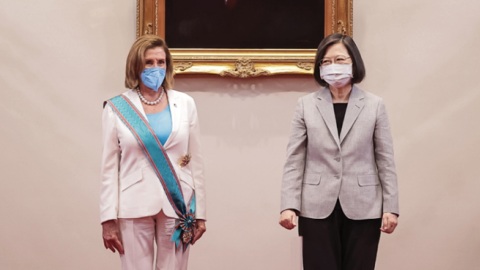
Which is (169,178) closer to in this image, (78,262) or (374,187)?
(374,187)

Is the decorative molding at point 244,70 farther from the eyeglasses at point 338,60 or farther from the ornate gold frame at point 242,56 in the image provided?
the eyeglasses at point 338,60

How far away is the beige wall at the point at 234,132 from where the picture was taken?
3.74 metres

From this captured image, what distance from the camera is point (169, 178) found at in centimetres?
253

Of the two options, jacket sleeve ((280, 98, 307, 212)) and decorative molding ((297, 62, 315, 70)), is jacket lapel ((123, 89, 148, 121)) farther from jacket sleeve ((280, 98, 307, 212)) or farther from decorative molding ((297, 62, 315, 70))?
decorative molding ((297, 62, 315, 70))

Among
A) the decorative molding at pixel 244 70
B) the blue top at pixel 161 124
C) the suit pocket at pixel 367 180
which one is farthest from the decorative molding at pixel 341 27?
the blue top at pixel 161 124

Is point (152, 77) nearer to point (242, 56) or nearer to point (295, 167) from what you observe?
point (295, 167)

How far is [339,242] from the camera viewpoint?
8.18 ft

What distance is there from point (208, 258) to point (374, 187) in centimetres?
159

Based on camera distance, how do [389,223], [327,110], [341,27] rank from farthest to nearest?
[341,27] < [327,110] < [389,223]

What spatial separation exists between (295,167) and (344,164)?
8.7 inches

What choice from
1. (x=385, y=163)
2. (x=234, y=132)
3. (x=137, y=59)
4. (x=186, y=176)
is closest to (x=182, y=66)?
(x=234, y=132)

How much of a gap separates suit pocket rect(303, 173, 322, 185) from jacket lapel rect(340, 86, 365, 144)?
192 millimetres

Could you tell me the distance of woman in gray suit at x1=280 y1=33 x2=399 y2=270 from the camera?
2.47 metres

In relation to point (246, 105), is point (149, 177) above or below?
below
